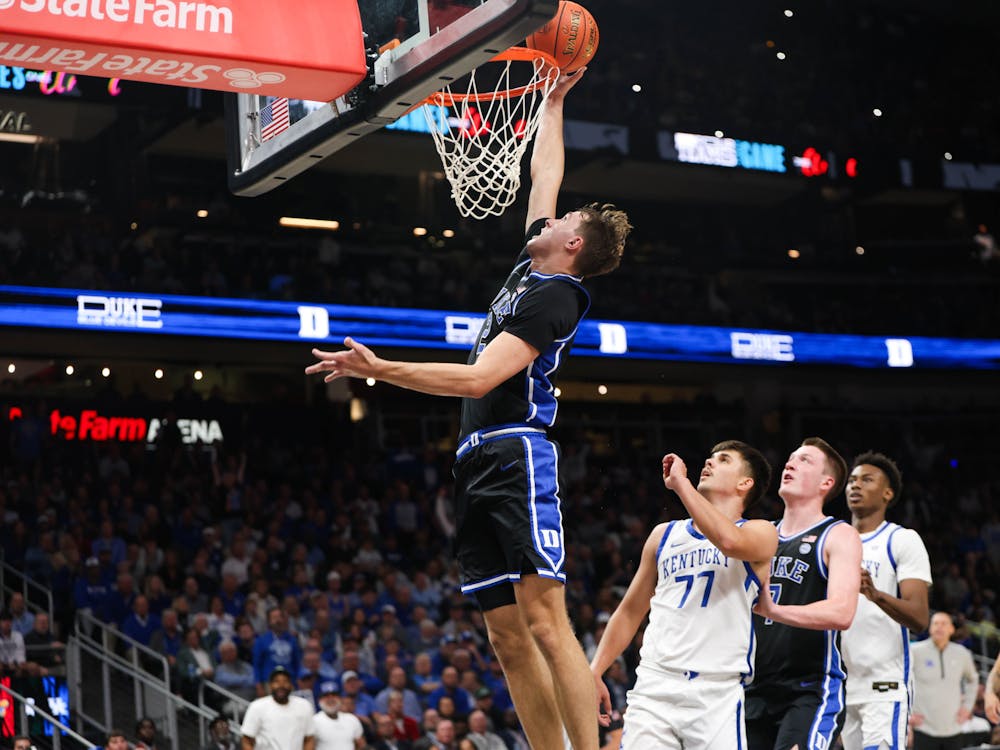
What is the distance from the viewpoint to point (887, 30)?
92.8 feet

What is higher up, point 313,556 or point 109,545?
point 109,545

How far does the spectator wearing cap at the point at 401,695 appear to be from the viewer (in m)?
13.7

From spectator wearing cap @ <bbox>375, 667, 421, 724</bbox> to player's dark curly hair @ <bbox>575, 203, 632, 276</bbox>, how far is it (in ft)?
30.7

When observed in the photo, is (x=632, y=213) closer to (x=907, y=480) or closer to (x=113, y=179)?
(x=907, y=480)

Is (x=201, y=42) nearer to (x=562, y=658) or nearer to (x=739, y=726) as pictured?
(x=562, y=658)

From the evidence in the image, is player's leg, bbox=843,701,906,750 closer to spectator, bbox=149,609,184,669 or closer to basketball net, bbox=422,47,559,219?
basketball net, bbox=422,47,559,219

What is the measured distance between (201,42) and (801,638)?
3403mm

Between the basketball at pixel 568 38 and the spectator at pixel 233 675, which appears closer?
the basketball at pixel 568 38

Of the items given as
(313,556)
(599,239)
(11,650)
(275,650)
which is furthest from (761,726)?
(313,556)

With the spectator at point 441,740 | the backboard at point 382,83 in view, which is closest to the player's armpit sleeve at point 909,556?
the backboard at point 382,83

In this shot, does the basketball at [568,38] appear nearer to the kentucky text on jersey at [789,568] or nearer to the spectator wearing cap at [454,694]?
the kentucky text on jersey at [789,568]

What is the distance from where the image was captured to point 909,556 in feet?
22.0

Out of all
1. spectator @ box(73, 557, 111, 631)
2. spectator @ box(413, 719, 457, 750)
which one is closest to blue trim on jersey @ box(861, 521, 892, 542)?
spectator @ box(413, 719, 457, 750)

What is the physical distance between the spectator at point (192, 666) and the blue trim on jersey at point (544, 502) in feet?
30.5
